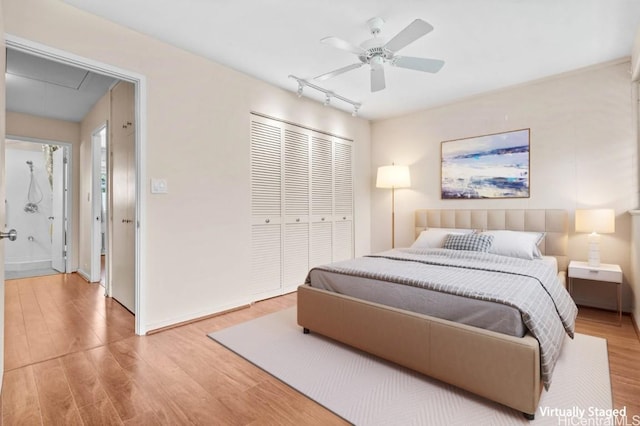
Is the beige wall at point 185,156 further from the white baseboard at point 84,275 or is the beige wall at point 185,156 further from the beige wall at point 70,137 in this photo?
the beige wall at point 70,137

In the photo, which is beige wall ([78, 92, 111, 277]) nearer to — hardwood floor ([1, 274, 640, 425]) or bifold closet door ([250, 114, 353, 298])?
hardwood floor ([1, 274, 640, 425])

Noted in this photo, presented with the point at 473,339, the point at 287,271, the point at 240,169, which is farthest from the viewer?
the point at 287,271

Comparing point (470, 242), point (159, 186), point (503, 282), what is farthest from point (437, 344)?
point (159, 186)

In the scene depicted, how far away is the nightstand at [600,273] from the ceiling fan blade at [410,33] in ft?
8.78

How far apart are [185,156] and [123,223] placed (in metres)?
1.24

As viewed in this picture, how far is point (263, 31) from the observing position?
260cm

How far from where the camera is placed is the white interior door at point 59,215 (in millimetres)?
5086

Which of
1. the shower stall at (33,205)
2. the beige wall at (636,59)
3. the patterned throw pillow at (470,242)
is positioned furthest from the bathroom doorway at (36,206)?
the beige wall at (636,59)

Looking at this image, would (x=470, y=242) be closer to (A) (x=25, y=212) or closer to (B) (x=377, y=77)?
(B) (x=377, y=77)

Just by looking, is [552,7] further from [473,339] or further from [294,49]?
[473,339]

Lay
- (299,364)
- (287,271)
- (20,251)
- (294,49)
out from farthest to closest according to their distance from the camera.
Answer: (20,251)
(287,271)
(294,49)
(299,364)

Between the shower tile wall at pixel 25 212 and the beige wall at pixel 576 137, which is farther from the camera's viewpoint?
the shower tile wall at pixel 25 212

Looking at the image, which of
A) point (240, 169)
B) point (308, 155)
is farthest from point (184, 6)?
point (308, 155)

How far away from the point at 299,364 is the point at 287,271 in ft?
6.13
